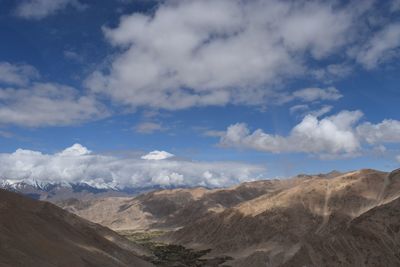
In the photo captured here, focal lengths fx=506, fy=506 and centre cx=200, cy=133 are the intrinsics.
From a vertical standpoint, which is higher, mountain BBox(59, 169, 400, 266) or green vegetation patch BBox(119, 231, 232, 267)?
mountain BBox(59, 169, 400, 266)

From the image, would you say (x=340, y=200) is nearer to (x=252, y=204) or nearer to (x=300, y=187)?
(x=300, y=187)

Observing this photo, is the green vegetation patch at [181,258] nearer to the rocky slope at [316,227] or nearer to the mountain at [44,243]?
the rocky slope at [316,227]

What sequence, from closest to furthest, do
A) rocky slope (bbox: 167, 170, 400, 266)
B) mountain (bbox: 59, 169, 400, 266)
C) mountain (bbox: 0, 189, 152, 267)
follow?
mountain (bbox: 0, 189, 152, 267), mountain (bbox: 59, 169, 400, 266), rocky slope (bbox: 167, 170, 400, 266)

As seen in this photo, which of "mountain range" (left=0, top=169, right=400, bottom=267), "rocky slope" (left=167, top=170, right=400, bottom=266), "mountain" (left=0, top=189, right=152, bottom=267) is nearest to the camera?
"mountain" (left=0, top=189, right=152, bottom=267)

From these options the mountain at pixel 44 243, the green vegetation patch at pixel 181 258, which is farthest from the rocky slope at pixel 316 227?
the mountain at pixel 44 243

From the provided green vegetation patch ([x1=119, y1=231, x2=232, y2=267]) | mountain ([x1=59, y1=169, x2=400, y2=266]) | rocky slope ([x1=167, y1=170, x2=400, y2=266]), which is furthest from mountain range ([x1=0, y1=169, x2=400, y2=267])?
green vegetation patch ([x1=119, y1=231, x2=232, y2=267])

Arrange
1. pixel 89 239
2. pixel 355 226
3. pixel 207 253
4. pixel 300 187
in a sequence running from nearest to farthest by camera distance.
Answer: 1. pixel 89 239
2. pixel 355 226
3. pixel 207 253
4. pixel 300 187

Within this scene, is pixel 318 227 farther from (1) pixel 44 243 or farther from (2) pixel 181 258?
(1) pixel 44 243

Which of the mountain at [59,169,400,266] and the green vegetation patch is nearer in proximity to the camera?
the mountain at [59,169,400,266]

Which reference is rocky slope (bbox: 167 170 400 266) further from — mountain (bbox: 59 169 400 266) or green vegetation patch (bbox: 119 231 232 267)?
green vegetation patch (bbox: 119 231 232 267)

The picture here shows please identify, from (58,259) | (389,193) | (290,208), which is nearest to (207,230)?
(290,208)
